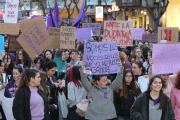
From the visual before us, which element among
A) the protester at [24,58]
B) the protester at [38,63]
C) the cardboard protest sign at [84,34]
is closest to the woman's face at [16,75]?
the protester at [38,63]

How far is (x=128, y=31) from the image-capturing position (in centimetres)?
702

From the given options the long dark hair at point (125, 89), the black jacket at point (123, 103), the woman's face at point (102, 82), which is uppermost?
the woman's face at point (102, 82)

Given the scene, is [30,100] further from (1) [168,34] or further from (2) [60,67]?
(1) [168,34]

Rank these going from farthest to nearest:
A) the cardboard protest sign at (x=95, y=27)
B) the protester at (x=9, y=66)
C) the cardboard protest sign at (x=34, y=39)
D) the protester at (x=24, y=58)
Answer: the cardboard protest sign at (x=95, y=27)
the protester at (x=24, y=58)
the cardboard protest sign at (x=34, y=39)
the protester at (x=9, y=66)

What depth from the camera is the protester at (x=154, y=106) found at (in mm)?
4188

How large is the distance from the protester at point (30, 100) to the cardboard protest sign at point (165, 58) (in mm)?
2093

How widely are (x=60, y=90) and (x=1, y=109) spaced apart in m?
1.16

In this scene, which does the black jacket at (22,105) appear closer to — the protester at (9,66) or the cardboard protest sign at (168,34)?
the protester at (9,66)

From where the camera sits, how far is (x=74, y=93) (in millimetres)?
5359

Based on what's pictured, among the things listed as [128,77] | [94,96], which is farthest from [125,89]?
[94,96]

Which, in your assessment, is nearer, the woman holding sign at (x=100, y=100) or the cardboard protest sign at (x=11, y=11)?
the woman holding sign at (x=100, y=100)

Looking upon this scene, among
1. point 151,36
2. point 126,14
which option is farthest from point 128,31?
point 126,14

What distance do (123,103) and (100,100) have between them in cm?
55

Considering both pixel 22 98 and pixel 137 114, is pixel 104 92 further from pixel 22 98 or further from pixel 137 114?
pixel 22 98
